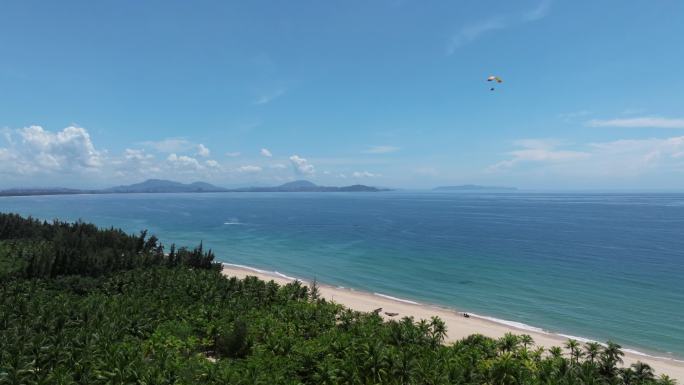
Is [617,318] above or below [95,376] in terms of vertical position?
below

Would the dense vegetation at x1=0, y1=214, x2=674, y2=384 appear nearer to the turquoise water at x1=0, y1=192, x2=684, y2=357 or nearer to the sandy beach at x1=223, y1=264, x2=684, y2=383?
the sandy beach at x1=223, y1=264, x2=684, y2=383

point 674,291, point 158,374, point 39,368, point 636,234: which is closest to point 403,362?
point 158,374

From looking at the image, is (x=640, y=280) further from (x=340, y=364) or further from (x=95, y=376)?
(x=95, y=376)

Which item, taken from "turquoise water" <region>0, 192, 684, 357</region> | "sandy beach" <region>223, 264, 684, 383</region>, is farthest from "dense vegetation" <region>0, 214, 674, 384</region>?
"turquoise water" <region>0, 192, 684, 357</region>

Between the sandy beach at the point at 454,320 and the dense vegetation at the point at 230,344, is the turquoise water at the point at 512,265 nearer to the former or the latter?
the sandy beach at the point at 454,320

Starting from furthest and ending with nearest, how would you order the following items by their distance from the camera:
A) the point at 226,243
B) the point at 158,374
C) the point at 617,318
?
the point at 226,243 < the point at 617,318 < the point at 158,374

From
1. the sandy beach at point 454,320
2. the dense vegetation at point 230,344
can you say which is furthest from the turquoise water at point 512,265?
the dense vegetation at point 230,344
